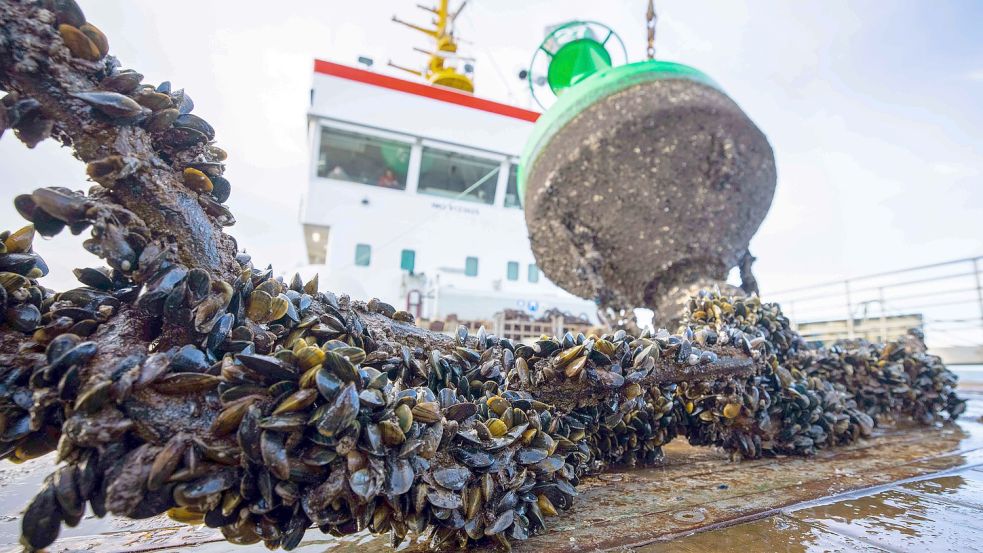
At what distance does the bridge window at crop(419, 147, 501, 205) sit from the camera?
47.4 feet

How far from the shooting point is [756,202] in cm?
395

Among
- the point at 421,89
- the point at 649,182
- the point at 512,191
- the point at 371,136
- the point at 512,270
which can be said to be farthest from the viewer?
the point at 512,191

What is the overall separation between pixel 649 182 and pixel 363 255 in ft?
33.2

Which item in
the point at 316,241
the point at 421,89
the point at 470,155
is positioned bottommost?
the point at 316,241

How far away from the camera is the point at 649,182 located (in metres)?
3.74

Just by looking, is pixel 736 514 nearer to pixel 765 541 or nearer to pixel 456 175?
A: pixel 765 541

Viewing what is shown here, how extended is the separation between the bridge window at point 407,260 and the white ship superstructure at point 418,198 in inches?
1.2

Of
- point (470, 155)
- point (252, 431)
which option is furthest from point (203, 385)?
point (470, 155)

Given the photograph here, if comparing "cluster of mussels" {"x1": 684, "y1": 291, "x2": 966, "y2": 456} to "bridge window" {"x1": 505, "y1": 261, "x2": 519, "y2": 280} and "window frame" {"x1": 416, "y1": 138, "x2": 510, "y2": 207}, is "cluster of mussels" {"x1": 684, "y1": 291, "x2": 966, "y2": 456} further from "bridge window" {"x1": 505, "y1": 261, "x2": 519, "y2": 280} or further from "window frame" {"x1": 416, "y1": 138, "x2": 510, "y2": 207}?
"window frame" {"x1": 416, "y1": 138, "x2": 510, "y2": 207}

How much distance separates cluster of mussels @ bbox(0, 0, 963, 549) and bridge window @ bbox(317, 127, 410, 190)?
1281 cm

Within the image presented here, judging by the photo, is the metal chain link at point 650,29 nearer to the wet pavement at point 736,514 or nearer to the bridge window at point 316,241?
the wet pavement at point 736,514

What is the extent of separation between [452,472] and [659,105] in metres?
3.33

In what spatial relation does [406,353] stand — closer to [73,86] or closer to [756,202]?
[73,86]

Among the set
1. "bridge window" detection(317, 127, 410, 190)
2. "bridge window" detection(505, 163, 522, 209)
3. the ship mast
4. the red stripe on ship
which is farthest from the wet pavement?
the ship mast
